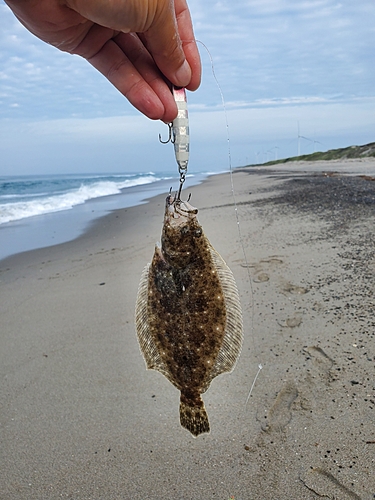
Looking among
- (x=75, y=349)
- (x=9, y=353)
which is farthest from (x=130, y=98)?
(x=9, y=353)

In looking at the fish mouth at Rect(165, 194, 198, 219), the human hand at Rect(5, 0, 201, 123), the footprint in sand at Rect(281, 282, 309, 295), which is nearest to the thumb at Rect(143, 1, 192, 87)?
the human hand at Rect(5, 0, 201, 123)

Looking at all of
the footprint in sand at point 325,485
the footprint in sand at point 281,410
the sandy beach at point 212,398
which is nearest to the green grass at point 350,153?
the sandy beach at point 212,398

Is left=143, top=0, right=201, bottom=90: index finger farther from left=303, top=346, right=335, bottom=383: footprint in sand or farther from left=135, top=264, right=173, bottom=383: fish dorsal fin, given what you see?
left=303, top=346, right=335, bottom=383: footprint in sand

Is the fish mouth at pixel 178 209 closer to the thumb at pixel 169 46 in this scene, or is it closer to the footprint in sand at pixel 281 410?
the thumb at pixel 169 46

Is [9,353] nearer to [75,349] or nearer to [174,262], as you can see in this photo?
[75,349]

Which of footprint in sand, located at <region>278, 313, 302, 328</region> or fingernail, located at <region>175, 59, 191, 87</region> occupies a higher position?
fingernail, located at <region>175, 59, 191, 87</region>
